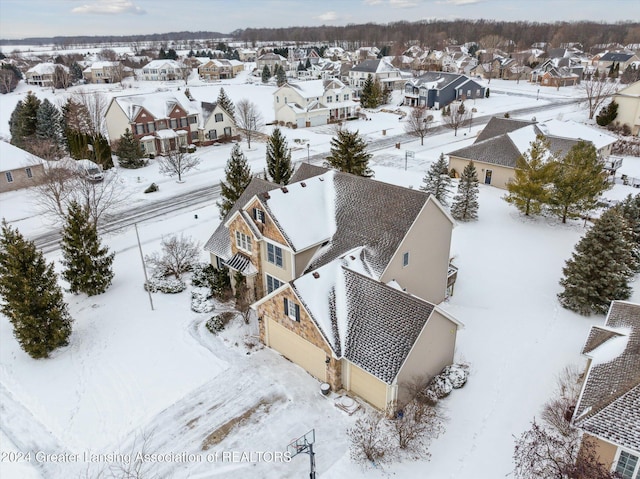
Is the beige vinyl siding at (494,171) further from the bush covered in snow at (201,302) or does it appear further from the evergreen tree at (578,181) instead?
the bush covered in snow at (201,302)

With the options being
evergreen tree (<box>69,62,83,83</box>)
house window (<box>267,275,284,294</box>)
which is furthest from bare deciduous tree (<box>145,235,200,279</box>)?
evergreen tree (<box>69,62,83,83</box>)

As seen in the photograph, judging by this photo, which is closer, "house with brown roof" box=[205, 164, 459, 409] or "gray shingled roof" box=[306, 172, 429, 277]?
"house with brown roof" box=[205, 164, 459, 409]

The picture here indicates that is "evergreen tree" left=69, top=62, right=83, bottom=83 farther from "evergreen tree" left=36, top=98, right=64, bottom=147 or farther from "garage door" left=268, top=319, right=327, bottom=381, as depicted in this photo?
"garage door" left=268, top=319, right=327, bottom=381

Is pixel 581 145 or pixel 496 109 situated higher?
pixel 581 145

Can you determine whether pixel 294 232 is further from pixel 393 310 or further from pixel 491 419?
pixel 491 419

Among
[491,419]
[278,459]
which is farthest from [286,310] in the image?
[491,419]

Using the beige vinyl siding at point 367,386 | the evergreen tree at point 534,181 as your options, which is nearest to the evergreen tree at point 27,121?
the evergreen tree at point 534,181

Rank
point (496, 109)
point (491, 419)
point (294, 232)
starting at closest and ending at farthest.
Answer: point (491, 419) → point (294, 232) → point (496, 109)
